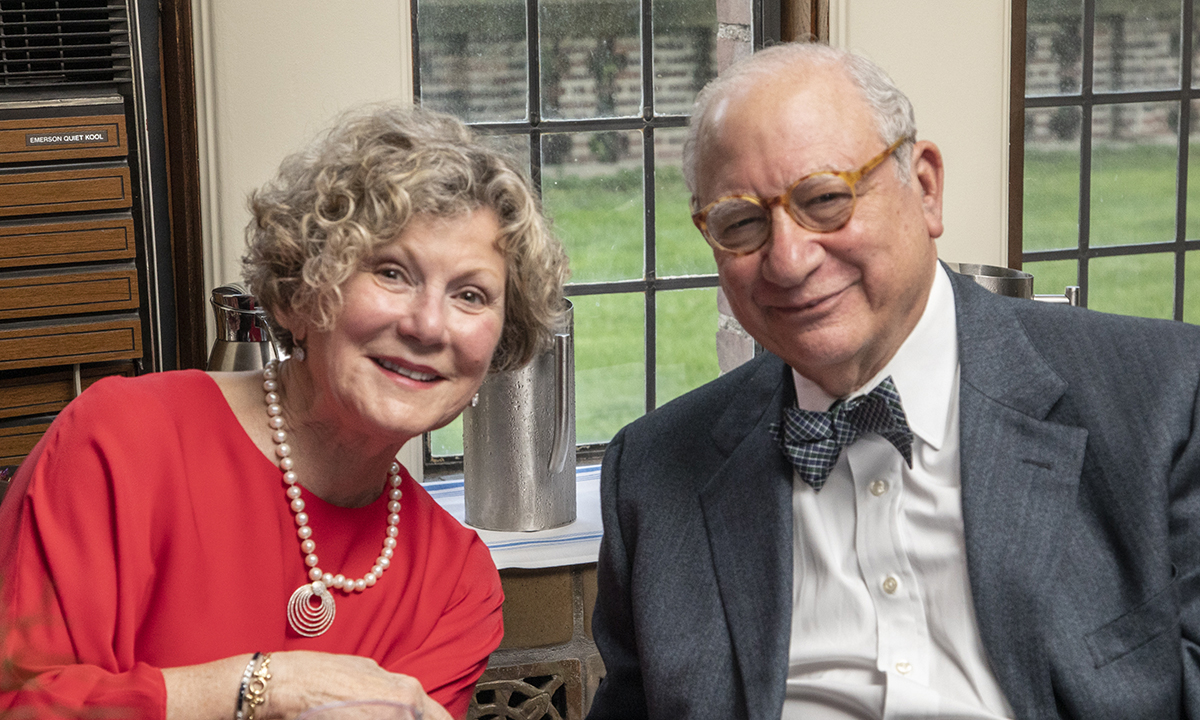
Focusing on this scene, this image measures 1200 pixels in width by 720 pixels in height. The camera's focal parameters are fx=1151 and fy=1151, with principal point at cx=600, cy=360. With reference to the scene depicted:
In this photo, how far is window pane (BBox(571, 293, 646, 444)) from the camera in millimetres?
2711

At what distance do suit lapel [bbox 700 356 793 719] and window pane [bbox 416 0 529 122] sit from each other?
3.96 feet

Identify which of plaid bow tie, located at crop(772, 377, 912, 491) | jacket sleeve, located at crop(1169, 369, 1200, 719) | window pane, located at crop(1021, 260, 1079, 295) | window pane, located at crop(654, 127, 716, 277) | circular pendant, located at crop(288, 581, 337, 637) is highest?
window pane, located at crop(654, 127, 716, 277)

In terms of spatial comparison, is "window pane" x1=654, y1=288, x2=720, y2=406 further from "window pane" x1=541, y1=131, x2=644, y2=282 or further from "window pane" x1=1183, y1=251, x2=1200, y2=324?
"window pane" x1=1183, y1=251, x2=1200, y2=324

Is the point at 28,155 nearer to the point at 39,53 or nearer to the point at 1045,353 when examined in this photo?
the point at 39,53

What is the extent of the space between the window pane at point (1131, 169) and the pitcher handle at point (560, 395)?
1741mm

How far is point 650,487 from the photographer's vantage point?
5.19 ft

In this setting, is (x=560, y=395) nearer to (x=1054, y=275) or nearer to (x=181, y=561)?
(x=181, y=561)

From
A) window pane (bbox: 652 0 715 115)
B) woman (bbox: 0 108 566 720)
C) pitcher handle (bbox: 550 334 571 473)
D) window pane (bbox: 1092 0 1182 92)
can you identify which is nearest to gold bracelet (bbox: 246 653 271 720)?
woman (bbox: 0 108 566 720)

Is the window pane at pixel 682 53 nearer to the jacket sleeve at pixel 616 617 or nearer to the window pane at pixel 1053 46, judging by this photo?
the window pane at pixel 1053 46

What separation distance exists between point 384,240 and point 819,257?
1.68ft

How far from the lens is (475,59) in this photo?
2.51 meters

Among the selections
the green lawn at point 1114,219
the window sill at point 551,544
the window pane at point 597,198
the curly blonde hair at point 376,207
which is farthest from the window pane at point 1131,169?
the curly blonde hair at point 376,207

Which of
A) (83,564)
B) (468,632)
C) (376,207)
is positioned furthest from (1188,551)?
(83,564)

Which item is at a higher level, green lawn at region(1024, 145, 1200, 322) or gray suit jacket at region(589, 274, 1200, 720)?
green lawn at region(1024, 145, 1200, 322)
